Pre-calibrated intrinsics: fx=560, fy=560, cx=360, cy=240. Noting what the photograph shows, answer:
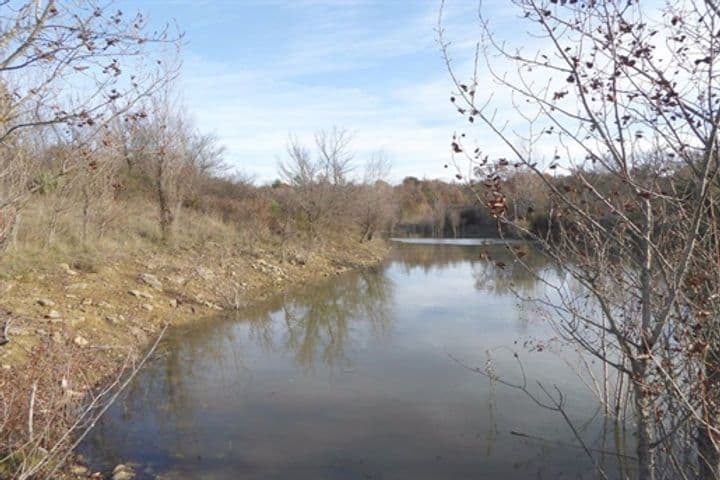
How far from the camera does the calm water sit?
6.10 m

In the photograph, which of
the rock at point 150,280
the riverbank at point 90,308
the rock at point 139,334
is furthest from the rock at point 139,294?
the rock at point 139,334

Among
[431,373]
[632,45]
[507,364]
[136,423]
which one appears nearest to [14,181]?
[136,423]

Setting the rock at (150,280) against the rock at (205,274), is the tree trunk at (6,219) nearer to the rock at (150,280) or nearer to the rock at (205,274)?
the rock at (150,280)

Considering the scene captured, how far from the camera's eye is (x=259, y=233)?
23656 millimetres

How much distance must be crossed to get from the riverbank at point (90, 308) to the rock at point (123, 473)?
0.36 m

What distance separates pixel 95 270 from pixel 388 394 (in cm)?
833

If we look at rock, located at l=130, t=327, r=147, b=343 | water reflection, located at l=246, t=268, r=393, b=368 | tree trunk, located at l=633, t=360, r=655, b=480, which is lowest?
water reflection, located at l=246, t=268, r=393, b=368

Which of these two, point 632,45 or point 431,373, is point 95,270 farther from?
point 632,45

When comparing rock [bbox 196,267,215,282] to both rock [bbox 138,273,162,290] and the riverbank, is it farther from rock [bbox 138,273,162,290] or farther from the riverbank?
rock [bbox 138,273,162,290]

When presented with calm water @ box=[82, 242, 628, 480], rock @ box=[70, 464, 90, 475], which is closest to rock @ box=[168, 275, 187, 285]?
calm water @ box=[82, 242, 628, 480]

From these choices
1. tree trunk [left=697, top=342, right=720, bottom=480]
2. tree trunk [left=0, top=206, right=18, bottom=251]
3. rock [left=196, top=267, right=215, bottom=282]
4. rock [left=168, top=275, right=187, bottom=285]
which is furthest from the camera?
rock [left=196, top=267, right=215, bottom=282]

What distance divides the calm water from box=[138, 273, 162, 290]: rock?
1.90 metres

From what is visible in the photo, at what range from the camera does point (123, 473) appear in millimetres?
5668

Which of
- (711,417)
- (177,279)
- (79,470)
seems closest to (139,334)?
(177,279)
